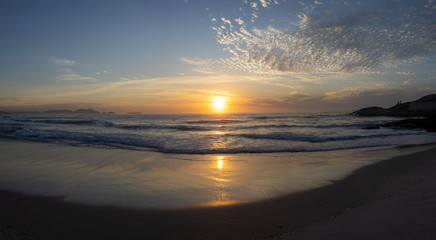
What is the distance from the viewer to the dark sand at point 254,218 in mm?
3061

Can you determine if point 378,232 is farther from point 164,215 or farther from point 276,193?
point 164,215

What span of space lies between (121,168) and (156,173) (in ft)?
4.78

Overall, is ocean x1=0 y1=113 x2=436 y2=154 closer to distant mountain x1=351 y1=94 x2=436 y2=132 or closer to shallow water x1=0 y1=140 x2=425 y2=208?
distant mountain x1=351 y1=94 x2=436 y2=132

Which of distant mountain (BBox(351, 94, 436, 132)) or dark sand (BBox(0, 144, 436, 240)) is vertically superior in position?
distant mountain (BBox(351, 94, 436, 132))

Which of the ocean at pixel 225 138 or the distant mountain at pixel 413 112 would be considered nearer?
the ocean at pixel 225 138

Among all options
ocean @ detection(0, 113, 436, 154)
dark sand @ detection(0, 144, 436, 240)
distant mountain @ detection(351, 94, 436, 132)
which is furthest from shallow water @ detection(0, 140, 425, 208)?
distant mountain @ detection(351, 94, 436, 132)

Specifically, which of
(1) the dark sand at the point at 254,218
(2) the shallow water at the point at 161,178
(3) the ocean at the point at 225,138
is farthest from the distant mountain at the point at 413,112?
(1) the dark sand at the point at 254,218

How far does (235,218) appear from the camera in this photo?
147 inches

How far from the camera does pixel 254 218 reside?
12.2ft

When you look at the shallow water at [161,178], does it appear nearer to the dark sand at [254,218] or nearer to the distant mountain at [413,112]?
the dark sand at [254,218]

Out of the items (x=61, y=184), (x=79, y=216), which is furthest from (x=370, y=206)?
(x=61, y=184)

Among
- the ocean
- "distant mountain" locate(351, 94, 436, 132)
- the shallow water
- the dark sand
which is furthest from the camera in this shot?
"distant mountain" locate(351, 94, 436, 132)

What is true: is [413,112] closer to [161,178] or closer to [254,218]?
[161,178]

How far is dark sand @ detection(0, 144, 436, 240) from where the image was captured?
120 inches
